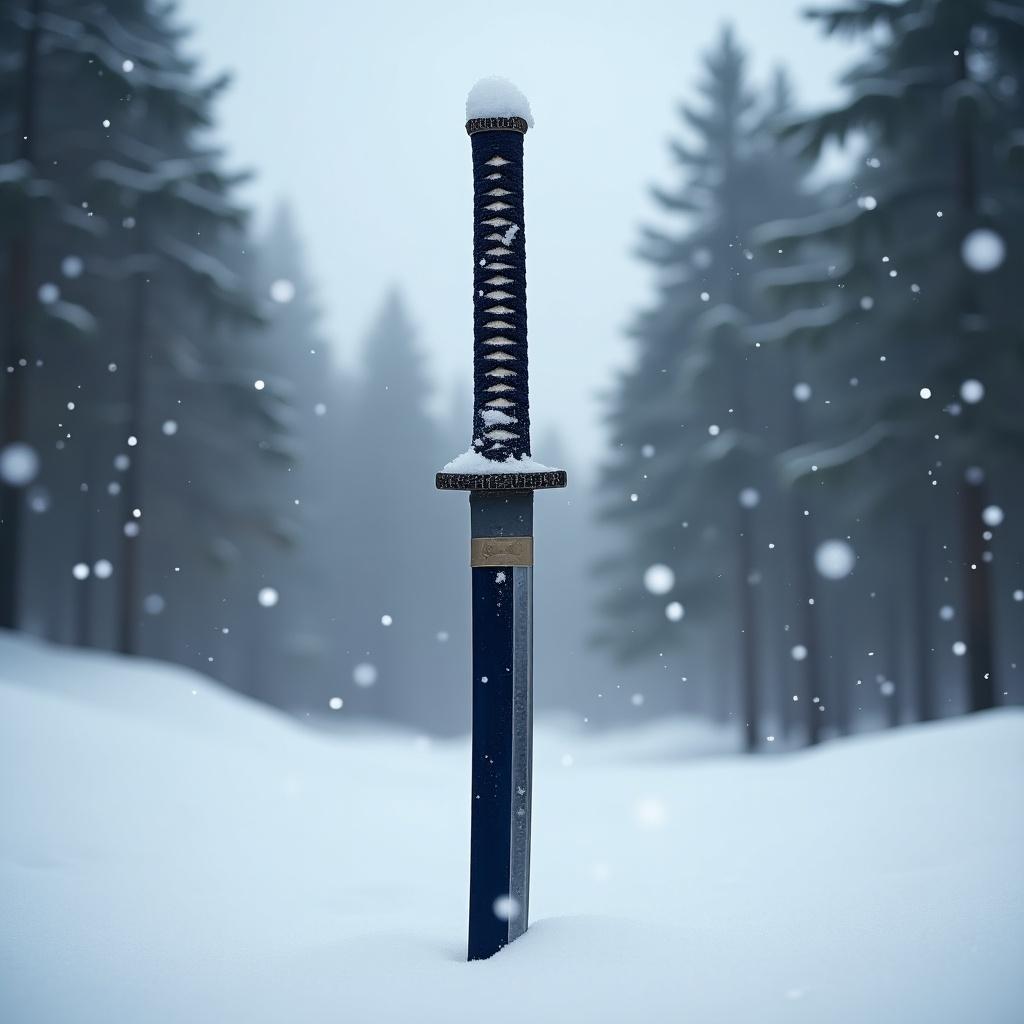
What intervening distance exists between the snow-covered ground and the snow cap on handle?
13.9ft

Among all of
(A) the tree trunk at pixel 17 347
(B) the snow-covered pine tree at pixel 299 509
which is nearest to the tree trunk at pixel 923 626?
(B) the snow-covered pine tree at pixel 299 509

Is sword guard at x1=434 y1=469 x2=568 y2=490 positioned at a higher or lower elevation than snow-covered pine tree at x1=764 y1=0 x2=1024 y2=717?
lower

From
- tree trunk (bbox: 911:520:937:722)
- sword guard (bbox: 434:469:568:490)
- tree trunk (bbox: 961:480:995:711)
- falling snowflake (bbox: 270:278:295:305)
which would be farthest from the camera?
falling snowflake (bbox: 270:278:295:305)

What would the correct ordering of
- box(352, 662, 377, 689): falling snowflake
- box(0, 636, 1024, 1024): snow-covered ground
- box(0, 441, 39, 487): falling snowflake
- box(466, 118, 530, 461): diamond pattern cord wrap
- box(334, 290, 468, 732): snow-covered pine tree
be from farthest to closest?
box(352, 662, 377, 689): falling snowflake → box(334, 290, 468, 732): snow-covered pine tree → box(0, 441, 39, 487): falling snowflake → box(466, 118, 530, 461): diamond pattern cord wrap → box(0, 636, 1024, 1024): snow-covered ground

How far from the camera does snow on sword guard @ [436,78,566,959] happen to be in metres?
4.59

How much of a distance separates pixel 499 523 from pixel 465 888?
334 centimetres

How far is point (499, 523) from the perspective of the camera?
4.67 metres

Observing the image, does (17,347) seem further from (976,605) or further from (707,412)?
(976,605)

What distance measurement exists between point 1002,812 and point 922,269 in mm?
8981

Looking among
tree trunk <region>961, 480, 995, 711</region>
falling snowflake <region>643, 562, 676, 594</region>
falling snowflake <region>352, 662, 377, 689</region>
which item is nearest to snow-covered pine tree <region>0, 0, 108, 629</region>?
falling snowflake <region>643, 562, 676, 594</region>

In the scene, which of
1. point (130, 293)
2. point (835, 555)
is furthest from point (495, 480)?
point (130, 293)

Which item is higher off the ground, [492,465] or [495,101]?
[495,101]

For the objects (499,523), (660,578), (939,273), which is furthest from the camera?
(660,578)

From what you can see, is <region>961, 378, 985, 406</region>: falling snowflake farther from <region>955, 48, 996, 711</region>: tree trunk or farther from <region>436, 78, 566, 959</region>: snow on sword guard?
<region>436, 78, 566, 959</region>: snow on sword guard
